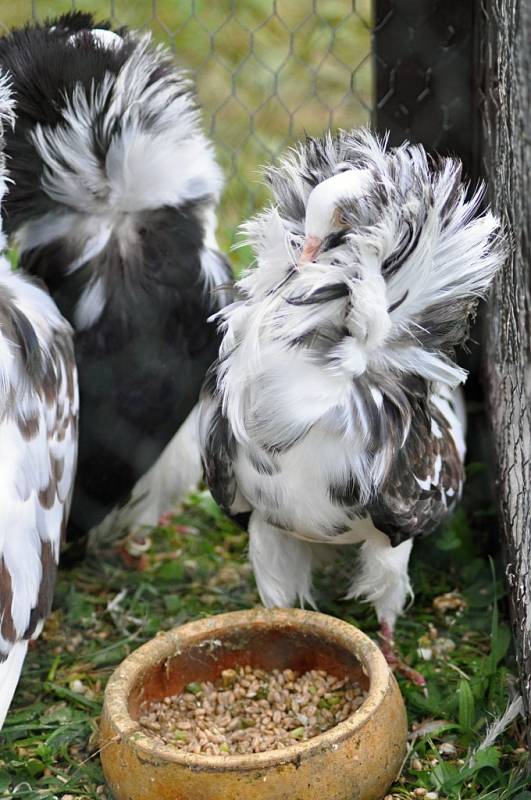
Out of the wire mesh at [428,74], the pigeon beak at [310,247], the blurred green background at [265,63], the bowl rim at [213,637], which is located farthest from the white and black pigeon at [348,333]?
the blurred green background at [265,63]

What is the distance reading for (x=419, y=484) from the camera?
1.84 metres

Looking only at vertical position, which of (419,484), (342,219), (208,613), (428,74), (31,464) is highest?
(428,74)

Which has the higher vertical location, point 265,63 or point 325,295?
point 265,63

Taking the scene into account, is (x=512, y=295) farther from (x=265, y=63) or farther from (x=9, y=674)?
(x=265, y=63)

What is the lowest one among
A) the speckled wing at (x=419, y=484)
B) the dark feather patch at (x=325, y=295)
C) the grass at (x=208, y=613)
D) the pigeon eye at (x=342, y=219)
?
the grass at (x=208, y=613)

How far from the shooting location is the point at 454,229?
1690mm

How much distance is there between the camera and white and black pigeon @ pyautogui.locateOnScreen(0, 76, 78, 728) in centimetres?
171

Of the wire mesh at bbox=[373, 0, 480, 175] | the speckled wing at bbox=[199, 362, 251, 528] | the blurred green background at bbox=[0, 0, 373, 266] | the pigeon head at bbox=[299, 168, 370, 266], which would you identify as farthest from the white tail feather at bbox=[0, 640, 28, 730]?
the blurred green background at bbox=[0, 0, 373, 266]

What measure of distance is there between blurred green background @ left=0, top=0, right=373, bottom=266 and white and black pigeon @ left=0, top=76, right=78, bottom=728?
143 cm

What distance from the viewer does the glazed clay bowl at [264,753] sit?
5.17 feet

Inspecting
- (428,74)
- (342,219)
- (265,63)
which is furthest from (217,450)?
(265,63)

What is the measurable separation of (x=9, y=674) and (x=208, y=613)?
0.58 metres

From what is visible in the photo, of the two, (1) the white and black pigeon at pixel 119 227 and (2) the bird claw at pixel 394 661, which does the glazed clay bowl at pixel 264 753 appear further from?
(1) the white and black pigeon at pixel 119 227

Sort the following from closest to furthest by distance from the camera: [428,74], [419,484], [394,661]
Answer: [419,484] → [394,661] → [428,74]
